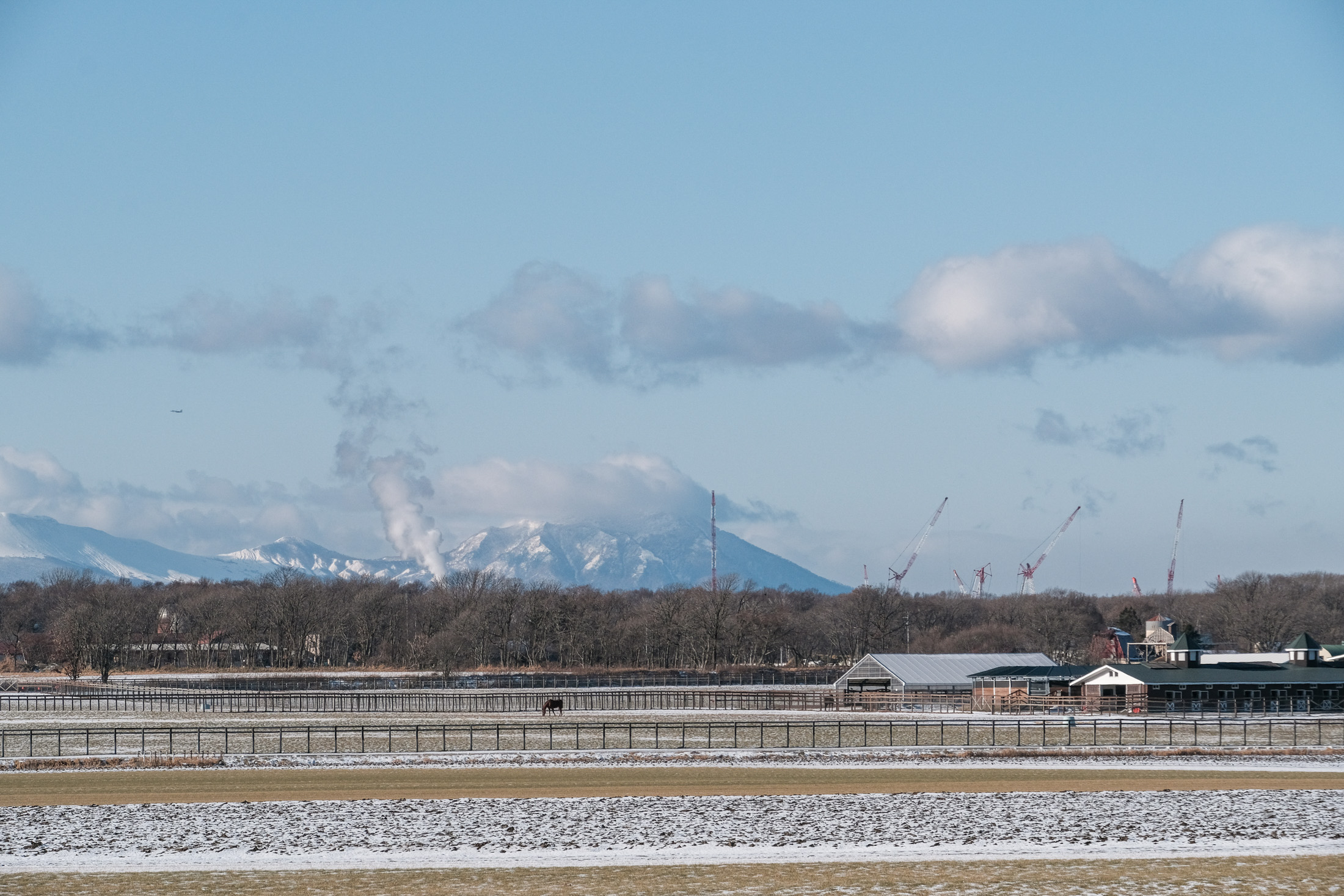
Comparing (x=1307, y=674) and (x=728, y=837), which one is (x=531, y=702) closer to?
(x=1307, y=674)

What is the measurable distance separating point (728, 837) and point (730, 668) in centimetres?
12561

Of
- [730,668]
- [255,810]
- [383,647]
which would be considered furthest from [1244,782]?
[383,647]

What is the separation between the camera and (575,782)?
136 feet

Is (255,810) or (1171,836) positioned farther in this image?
(255,810)

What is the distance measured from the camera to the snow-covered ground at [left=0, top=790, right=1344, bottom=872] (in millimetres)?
27188

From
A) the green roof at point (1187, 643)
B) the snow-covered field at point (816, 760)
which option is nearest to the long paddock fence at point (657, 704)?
the green roof at point (1187, 643)

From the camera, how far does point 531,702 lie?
3875 inches

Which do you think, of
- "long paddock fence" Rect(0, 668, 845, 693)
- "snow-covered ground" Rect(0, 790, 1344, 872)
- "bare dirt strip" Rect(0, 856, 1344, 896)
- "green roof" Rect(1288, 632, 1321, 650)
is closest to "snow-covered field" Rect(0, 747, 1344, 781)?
"snow-covered ground" Rect(0, 790, 1344, 872)

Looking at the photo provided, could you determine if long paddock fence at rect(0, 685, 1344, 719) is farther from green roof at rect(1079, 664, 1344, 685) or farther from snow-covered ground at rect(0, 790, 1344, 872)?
snow-covered ground at rect(0, 790, 1344, 872)

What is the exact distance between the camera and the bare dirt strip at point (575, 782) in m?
37.9

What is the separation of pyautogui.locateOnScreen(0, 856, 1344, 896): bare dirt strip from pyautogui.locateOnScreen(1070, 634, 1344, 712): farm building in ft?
216

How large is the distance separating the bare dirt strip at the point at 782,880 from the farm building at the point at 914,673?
73.7 meters

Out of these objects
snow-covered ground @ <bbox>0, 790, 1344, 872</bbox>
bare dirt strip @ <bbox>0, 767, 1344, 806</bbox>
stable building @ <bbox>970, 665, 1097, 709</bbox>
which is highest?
snow-covered ground @ <bbox>0, 790, 1344, 872</bbox>

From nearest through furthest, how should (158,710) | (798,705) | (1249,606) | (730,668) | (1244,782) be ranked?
(1244,782)
(158,710)
(798,705)
(730,668)
(1249,606)
